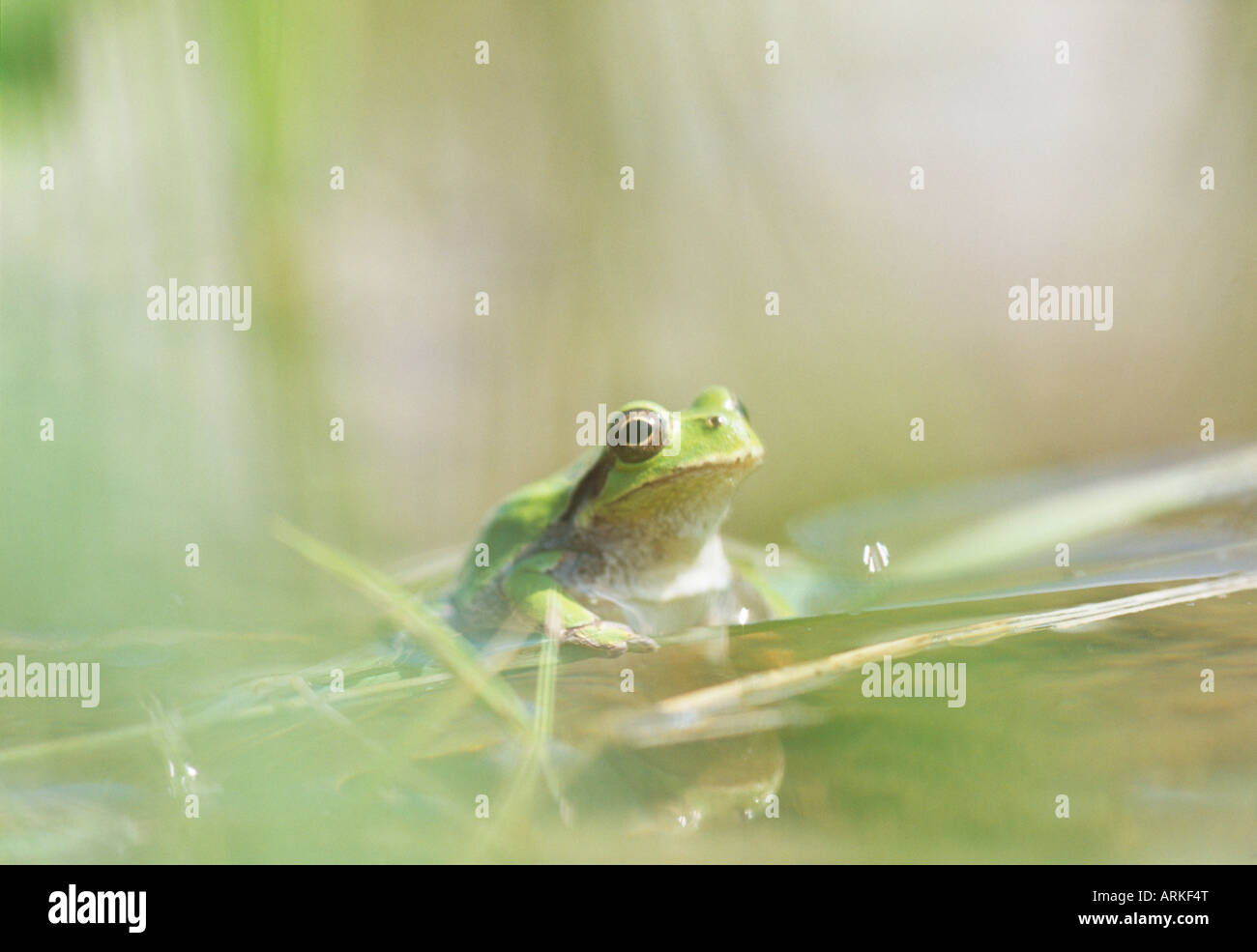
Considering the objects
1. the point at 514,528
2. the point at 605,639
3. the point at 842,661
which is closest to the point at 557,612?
the point at 605,639

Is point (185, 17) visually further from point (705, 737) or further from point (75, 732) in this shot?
point (705, 737)

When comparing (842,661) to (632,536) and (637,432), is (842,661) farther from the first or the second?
(632,536)

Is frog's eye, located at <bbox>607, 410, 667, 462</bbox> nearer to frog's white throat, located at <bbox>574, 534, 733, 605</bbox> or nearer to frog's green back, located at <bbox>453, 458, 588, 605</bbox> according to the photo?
frog's green back, located at <bbox>453, 458, 588, 605</bbox>

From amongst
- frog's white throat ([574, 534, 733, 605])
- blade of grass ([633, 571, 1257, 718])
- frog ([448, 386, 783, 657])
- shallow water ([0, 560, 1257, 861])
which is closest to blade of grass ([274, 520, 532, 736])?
shallow water ([0, 560, 1257, 861])

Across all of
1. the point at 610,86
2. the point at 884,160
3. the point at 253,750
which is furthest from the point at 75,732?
the point at 884,160

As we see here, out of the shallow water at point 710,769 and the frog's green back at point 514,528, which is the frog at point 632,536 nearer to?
the frog's green back at point 514,528
